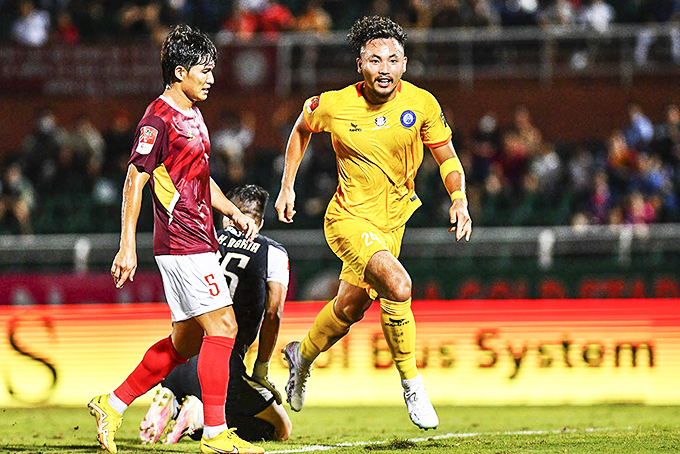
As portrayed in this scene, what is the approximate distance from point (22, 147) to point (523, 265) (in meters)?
10.1

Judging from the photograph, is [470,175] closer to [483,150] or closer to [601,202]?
[483,150]

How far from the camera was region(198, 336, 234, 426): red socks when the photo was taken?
19.6ft

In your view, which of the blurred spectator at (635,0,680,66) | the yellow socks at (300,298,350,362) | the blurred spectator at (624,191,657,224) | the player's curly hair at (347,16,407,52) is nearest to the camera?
the player's curly hair at (347,16,407,52)

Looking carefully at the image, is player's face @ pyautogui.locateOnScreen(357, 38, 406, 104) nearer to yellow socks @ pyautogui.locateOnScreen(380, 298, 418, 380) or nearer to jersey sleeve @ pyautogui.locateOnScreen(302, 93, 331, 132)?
jersey sleeve @ pyautogui.locateOnScreen(302, 93, 331, 132)

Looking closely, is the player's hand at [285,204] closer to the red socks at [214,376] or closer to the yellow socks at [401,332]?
the yellow socks at [401,332]

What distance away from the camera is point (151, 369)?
21.1ft

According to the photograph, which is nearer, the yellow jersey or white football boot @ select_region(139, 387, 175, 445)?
the yellow jersey

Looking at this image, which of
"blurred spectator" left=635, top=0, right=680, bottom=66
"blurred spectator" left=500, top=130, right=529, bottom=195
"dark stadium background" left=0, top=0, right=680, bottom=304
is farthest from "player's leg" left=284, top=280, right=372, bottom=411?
"blurred spectator" left=635, top=0, right=680, bottom=66

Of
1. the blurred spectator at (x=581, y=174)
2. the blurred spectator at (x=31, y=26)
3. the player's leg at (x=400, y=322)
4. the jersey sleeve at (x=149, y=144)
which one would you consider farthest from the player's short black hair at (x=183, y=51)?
the blurred spectator at (x=31, y=26)

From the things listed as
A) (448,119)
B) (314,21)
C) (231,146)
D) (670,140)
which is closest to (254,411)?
(231,146)

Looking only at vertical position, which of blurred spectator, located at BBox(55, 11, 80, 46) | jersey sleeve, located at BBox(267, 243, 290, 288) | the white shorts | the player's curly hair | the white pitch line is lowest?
the white pitch line

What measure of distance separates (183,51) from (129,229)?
1.12m

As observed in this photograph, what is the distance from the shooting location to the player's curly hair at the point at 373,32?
6.59m

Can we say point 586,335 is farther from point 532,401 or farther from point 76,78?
point 76,78
